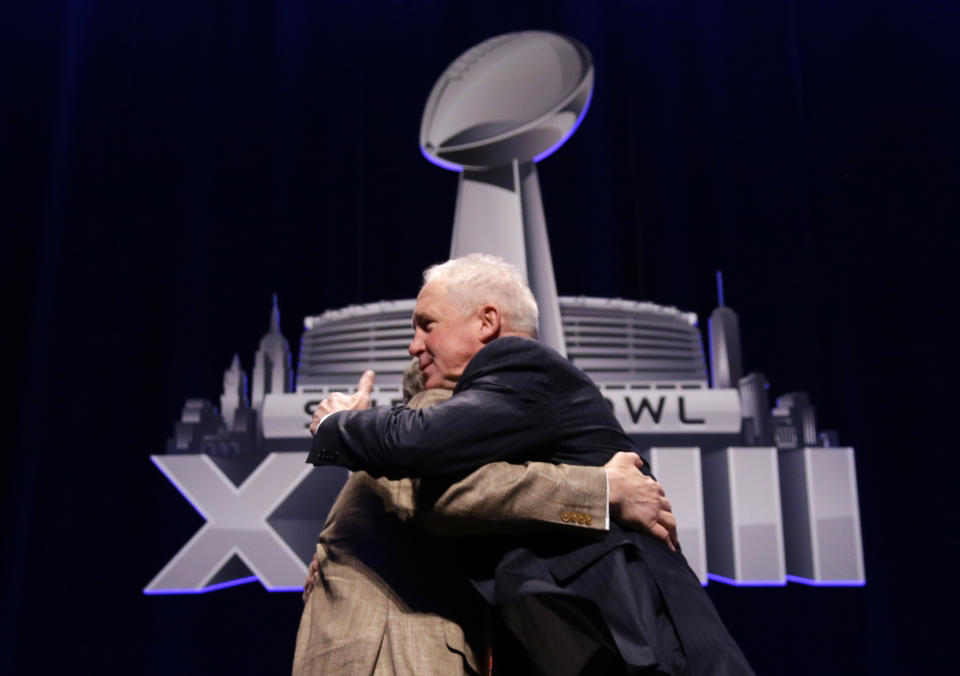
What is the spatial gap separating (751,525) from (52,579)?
4489 mm

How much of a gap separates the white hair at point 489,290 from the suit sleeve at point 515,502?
0.32 metres

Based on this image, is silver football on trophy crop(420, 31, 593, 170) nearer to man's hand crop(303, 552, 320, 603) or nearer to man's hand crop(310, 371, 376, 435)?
man's hand crop(310, 371, 376, 435)

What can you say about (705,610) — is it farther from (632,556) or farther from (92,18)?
(92,18)

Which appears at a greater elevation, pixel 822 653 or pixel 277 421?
pixel 277 421

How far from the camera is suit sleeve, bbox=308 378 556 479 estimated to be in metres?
1.14

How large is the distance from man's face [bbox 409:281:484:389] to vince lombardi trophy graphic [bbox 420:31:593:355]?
3.87 m

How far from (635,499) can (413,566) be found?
0.38 m

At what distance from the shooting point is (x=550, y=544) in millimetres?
1196

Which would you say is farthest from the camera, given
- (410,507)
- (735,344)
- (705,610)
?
(735,344)

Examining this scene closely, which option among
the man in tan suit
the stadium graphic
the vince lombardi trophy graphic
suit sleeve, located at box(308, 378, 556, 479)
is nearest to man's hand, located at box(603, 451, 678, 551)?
the man in tan suit

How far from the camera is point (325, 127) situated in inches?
257

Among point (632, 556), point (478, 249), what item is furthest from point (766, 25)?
point (632, 556)

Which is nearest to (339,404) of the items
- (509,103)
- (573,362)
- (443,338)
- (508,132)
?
(443,338)

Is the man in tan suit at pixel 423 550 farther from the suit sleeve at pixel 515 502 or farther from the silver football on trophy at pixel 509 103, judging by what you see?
the silver football on trophy at pixel 509 103
